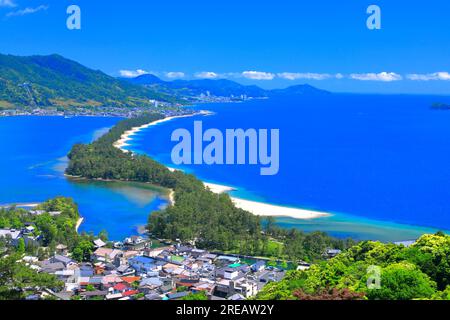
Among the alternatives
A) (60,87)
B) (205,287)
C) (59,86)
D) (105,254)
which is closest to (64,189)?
(105,254)

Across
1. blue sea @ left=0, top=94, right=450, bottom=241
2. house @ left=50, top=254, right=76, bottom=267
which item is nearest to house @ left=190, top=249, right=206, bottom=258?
house @ left=50, top=254, right=76, bottom=267

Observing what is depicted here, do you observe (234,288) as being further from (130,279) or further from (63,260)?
(63,260)

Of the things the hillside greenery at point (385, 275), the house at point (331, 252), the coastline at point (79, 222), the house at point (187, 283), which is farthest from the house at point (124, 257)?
the house at point (331, 252)

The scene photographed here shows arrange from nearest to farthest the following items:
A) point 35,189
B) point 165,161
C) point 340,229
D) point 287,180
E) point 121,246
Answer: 1. point 121,246
2. point 340,229
3. point 35,189
4. point 287,180
5. point 165,161

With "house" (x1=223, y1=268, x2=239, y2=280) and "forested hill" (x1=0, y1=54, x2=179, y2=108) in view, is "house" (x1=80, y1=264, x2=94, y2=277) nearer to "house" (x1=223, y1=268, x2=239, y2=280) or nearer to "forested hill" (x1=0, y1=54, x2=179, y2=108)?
"house" (x1=223, y1=268, x2=239, y2=280)

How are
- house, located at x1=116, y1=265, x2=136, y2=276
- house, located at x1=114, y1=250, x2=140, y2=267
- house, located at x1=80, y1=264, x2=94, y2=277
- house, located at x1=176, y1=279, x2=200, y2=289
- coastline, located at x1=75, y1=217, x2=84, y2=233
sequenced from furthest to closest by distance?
coastline, located at x1=75, y1=217, x2=84, y2=233 < house, located at x1=114, y1=250, x2=140, y2=267 < house, located at x1=116, y1=265, x2=136, y2=276 < house, located at x1=80, y1=264, x2=94, y2=277 < house, located at x1=176, y1=279, x2=200, y2=289
